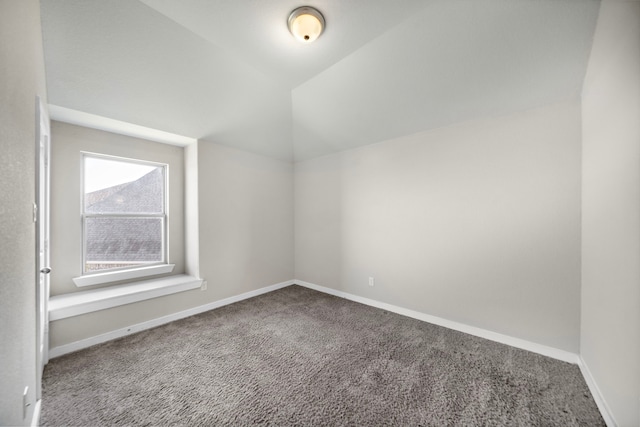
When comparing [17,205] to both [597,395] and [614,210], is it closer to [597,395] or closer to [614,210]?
[614,210]

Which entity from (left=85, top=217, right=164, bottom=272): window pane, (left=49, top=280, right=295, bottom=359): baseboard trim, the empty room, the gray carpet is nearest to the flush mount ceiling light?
the empty room

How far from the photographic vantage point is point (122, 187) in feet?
9.75

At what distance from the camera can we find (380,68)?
7.27ft

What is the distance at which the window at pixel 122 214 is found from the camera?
8.93ft

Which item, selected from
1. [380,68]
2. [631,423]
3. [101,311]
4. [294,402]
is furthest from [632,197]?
[101,311]

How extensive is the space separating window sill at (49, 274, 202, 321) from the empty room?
22 millimetres

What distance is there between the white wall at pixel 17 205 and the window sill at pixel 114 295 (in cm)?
99

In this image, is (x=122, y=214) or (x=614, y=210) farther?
(x=122, y=214)

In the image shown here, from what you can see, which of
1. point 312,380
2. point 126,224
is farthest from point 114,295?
point 312,380

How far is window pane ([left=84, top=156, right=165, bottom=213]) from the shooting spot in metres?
2.73

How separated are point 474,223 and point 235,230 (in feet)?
10.1

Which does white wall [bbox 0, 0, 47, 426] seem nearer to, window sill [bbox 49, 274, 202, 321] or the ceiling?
the ceiling

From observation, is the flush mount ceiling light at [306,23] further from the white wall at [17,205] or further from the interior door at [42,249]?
the interior door at [42,249]

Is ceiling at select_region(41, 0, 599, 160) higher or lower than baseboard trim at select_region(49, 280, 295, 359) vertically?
higher
